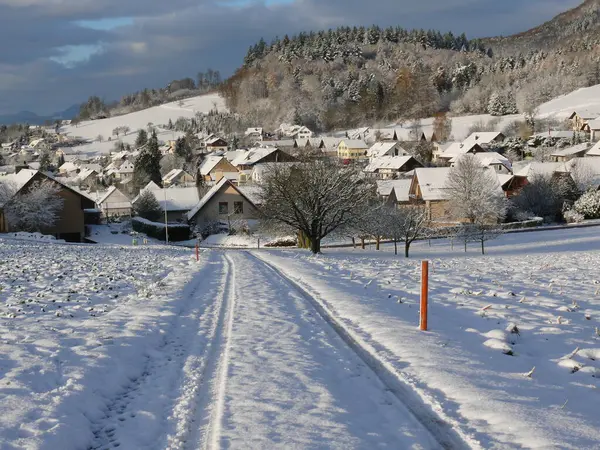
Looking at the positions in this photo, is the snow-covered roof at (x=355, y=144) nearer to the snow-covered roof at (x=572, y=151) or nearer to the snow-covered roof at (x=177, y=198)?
the snow-covered roof at (x=572, y=151)

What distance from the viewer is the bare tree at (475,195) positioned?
6028cm

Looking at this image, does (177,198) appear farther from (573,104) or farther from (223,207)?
(573,104)

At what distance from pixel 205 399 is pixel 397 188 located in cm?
7118

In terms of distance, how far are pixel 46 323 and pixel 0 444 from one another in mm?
5114

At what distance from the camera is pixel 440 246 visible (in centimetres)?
5191

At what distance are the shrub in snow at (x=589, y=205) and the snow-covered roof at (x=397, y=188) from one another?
20.9 m

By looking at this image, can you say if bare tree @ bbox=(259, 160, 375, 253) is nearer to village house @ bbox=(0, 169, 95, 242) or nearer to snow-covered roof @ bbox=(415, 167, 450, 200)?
village house @ bbox=(0, 169, 95, 242)

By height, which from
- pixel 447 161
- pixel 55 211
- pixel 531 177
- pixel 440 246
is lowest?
pixel 440 246

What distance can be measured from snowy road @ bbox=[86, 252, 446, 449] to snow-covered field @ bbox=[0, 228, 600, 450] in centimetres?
2

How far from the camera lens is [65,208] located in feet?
199

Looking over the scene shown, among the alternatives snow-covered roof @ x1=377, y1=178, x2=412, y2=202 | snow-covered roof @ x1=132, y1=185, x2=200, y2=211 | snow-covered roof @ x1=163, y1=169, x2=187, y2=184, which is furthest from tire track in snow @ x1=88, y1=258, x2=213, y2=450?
snow-covered roof @ x1=163, y1=169, x2=187, y2=184

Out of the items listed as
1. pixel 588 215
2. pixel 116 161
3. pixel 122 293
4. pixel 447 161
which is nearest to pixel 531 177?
pixel 588 215

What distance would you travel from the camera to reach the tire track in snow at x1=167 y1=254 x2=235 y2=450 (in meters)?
5.32

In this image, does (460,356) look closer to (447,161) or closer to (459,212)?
(459,212)
